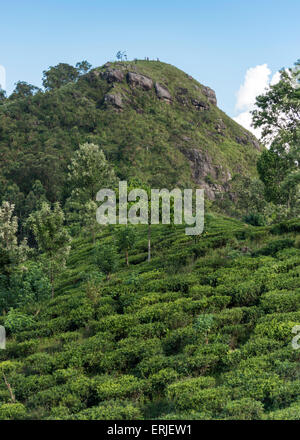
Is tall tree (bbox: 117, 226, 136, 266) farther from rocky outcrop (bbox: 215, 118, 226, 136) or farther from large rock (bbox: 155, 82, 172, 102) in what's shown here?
rocky outcrop (bbox: 215, 118, 226, 136)

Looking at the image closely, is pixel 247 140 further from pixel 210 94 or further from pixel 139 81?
pixel 139 81

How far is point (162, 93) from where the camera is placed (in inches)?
6117

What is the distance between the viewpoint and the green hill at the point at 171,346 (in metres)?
11.0

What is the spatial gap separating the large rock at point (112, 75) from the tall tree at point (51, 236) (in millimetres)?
129801

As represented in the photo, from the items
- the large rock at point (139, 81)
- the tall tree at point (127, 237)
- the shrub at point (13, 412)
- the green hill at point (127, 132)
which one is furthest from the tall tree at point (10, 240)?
the large rock at point (139, 81)

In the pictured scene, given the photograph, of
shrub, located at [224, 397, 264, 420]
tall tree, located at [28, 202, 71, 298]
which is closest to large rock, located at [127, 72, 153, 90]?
tall tree, located at [28, 202, 71, 298]

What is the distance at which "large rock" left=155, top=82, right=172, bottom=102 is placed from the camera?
15407 cm

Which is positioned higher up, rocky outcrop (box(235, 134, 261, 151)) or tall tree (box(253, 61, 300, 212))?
rocky outcrop (box(235, 134, 261, 151))

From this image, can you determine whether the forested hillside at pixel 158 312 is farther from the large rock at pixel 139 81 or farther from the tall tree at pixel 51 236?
the large rock at pixel 139 81

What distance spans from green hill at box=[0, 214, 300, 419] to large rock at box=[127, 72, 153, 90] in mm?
135592

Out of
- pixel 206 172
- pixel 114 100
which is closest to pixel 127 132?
pixel 114 100
